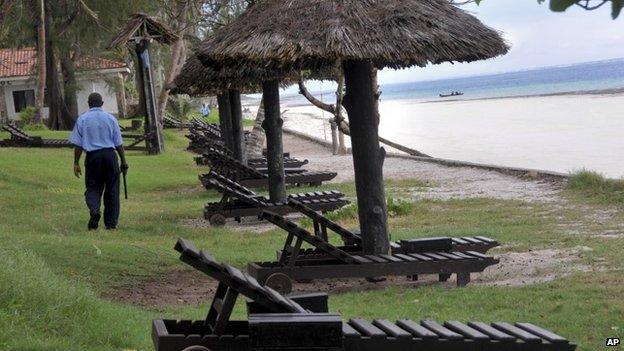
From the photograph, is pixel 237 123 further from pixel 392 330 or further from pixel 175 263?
pixel 392 330

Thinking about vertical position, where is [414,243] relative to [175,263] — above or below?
above

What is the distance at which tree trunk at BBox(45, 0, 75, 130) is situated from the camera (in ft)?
134

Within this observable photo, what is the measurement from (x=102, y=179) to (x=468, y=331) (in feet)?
25.5

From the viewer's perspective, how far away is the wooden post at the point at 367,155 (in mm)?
9742

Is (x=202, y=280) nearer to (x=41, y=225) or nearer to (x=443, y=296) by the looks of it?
(x=443, y=296)

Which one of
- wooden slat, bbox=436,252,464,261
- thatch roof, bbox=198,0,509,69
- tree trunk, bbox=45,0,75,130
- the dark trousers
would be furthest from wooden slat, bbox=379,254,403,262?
tree trunk, bbox=45,0,75,130

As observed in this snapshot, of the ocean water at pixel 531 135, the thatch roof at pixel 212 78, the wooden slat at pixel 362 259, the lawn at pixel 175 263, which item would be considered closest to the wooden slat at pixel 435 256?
the lawn at pixel 175 263

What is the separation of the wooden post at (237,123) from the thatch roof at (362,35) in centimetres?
941

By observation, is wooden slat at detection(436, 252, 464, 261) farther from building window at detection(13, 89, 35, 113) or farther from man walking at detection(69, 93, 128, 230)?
building window at detection(13, 89, 35, 113)

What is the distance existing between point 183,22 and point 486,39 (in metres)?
25.8

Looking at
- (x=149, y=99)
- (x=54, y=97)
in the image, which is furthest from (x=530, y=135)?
(x=54, y=97)

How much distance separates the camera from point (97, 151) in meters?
12.3

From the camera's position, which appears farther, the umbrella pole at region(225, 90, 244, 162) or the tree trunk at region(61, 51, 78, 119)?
the tree trunk at region(61, 51, 78, 119)

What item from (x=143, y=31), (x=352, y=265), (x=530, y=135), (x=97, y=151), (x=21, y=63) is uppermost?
(x=21, y=63)
